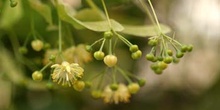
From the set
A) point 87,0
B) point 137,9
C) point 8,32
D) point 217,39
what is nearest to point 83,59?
point 87,0

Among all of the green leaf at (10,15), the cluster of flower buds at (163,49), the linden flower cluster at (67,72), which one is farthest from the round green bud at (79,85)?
the green leaf at (10,15)

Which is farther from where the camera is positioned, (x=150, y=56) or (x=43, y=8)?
(x=43, y=8)

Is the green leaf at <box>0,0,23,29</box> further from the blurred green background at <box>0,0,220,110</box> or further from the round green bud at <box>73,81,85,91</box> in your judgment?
the round green bud at <box>73,81,85,91</box>

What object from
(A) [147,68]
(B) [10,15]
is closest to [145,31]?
(B) [10,15]

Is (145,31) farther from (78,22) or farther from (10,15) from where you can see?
(10,15)

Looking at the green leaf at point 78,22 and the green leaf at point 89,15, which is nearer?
the green leaf at point 78,22

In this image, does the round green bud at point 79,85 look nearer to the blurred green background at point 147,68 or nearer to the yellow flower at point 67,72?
the yellow flower at point 67,72
